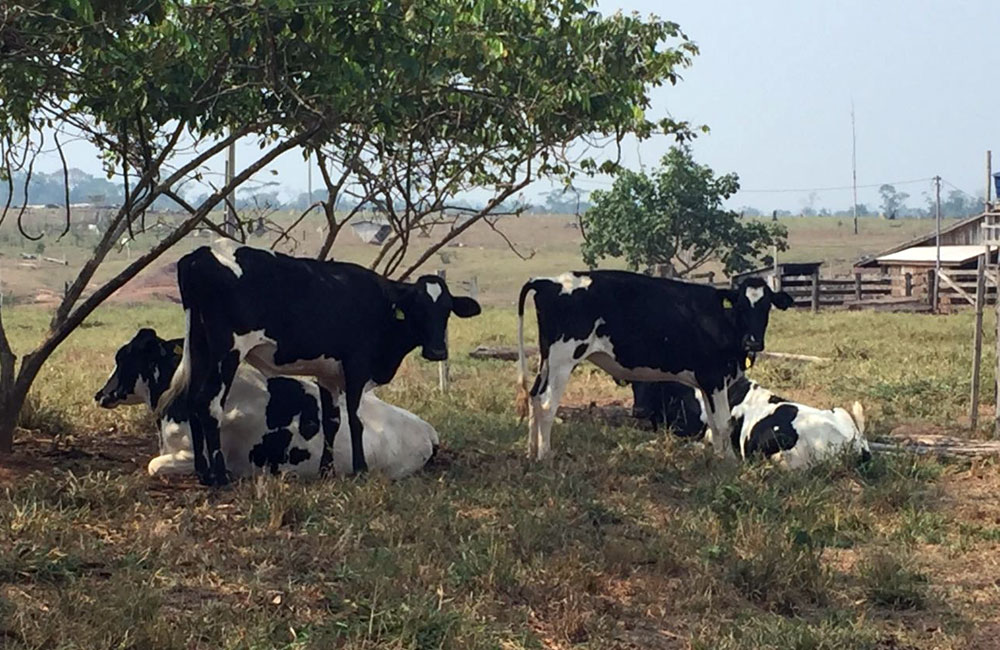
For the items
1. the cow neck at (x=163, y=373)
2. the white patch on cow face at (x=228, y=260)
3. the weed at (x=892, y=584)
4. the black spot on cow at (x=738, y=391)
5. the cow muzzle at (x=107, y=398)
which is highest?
the white patch on cow face at (x=228, y=260)

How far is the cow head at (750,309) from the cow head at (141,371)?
16.6 ft

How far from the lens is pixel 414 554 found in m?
7.04

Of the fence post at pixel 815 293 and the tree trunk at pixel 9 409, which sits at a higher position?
the fence post at pixel 815 293

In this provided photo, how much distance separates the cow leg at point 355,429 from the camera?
9.46m

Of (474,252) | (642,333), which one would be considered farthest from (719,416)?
(474,252)

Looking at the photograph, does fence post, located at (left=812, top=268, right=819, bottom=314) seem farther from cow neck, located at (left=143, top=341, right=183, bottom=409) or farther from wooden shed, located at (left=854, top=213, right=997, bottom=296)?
cow neck, located at (left=143, top=341, right=183, bottom=409)

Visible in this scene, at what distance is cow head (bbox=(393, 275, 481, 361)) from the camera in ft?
32.3

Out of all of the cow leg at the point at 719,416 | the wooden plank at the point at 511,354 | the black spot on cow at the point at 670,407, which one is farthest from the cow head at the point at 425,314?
the wooden plank at the point at 511,354

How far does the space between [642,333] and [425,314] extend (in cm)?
241

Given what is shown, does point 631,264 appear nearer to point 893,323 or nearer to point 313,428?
point 893,323

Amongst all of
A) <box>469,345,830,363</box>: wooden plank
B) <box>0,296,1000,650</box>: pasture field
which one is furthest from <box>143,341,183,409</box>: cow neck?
<box>469,345,830,363</box>: wooden plank

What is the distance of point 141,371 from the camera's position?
991 cm

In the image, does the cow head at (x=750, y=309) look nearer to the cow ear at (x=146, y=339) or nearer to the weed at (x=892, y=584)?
the weed at (x=892, y=584)

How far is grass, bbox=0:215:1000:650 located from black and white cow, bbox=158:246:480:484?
70 centimetres
